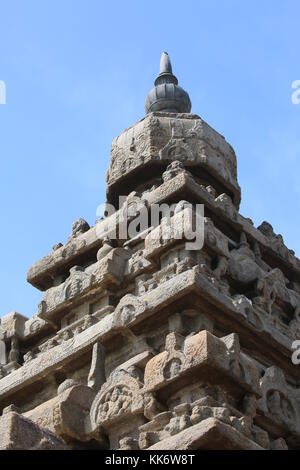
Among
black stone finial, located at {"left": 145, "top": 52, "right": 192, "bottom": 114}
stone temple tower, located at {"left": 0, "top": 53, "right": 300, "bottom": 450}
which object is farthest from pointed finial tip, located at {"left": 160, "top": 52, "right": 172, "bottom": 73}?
stone temple tower, located at {"left": 0, "top": 53, "right": 300, "bottom": 450}

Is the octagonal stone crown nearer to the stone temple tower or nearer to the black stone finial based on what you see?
the stone temple tower

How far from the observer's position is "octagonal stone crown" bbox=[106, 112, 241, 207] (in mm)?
14117

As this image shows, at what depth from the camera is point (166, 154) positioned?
554 inches

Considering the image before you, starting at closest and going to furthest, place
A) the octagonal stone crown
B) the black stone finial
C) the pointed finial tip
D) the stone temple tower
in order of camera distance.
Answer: the stone temple tower → the octagonal stone crown → the black stone finial → the pointed finial tip

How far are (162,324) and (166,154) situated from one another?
349 centimetres

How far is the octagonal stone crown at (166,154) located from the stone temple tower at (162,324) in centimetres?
2

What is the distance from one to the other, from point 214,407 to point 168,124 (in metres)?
5.62

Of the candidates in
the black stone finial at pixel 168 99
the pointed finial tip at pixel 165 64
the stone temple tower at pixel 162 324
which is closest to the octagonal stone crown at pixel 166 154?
the stone temple tower at pixel 162 324

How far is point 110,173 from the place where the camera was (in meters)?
14.6

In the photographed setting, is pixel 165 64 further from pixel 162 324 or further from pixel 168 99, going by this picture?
pixel 162 324

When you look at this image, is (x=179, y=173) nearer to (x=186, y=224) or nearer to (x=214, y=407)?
(x=186, y=224)

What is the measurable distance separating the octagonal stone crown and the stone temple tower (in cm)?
2

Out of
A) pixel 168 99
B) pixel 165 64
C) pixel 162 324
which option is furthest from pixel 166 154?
pixel 162 324
